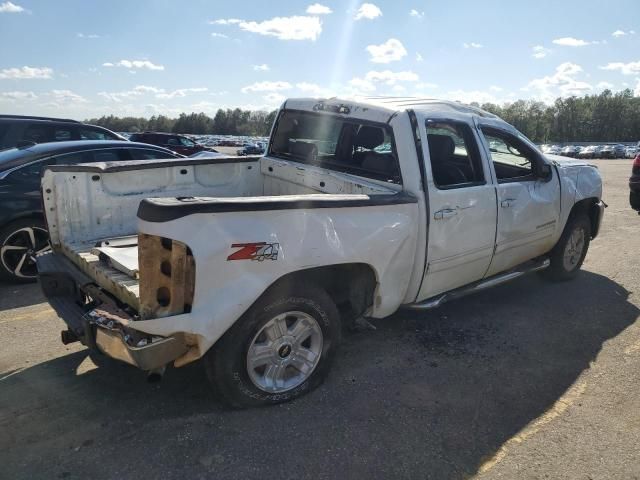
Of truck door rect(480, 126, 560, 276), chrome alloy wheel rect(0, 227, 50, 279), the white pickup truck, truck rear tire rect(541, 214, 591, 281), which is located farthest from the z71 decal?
truck rear tire rect(541, 214, 591, 281)

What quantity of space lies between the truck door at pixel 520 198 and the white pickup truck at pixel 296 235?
0.02 meters

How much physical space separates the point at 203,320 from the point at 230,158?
2514 mm

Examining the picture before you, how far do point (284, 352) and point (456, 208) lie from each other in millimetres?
1730

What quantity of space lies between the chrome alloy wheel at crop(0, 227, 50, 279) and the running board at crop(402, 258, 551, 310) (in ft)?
13.6

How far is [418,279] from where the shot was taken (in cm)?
377

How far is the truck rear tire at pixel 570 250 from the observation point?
219 inches

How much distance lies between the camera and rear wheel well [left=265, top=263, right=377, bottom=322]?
11.2ft

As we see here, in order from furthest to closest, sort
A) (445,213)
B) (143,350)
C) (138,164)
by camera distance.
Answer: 1. (138,164)
2. (445,213)
3. (143,350)

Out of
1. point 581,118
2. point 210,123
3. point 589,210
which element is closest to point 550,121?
point 581,118

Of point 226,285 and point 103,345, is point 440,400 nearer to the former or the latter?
point 226,285

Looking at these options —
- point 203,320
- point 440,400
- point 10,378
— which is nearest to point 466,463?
point 440,400

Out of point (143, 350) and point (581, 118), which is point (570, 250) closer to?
point (143, 350)

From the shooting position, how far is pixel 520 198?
4535 millimetres

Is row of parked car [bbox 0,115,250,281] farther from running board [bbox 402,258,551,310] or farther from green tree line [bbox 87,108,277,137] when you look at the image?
green tree line [bbox 87,108,277,137]
